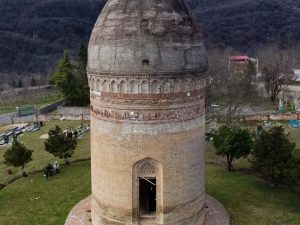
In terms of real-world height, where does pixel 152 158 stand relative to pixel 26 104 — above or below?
above

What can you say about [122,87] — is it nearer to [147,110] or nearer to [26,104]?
[147,110]

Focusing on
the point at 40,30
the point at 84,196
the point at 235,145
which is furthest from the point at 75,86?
the point at 40,30

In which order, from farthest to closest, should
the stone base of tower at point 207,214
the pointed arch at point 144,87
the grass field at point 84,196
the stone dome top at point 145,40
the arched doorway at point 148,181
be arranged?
1. the grass field at point 84,196
2. the stone base of tower at point 207,214
3. the arched doorway at point 148,181
4. the pointed arch at point 144,87
5. the stone dome top at point 145,40

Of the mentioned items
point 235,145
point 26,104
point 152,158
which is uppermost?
point 152,158

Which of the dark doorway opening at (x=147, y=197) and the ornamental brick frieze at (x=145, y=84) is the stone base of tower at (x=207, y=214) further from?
the ornamental brick frieze at (x=145, y=84)

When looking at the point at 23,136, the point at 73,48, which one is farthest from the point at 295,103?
the point at 73,48

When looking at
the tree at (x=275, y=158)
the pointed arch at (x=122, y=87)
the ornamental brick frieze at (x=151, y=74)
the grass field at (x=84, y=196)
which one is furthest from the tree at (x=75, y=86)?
the pointed arch at (x=122, y=87)

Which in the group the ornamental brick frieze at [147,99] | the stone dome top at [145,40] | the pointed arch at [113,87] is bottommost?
the ornamental brick frieze at [147,99]
